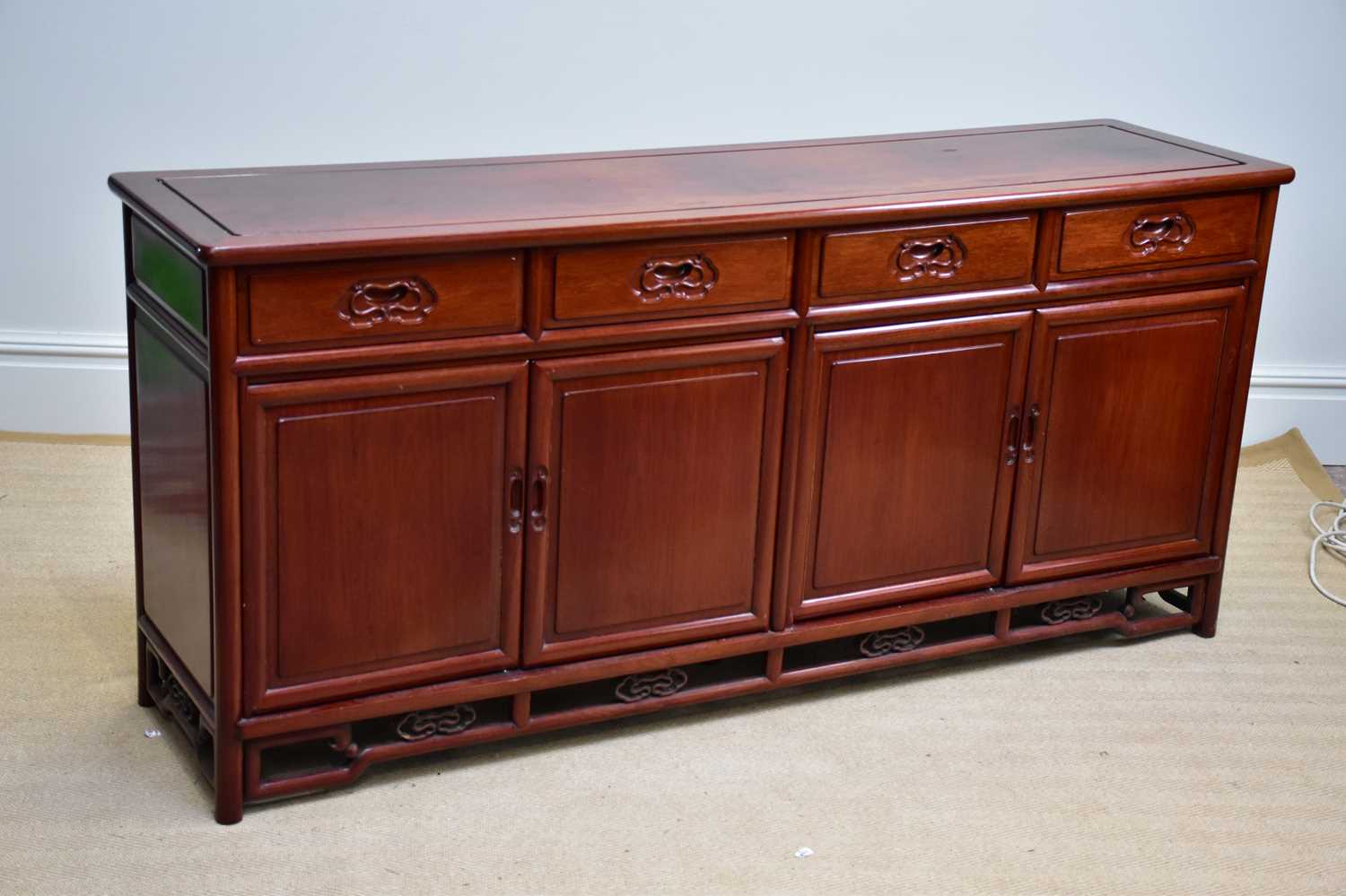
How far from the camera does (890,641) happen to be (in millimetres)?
2932

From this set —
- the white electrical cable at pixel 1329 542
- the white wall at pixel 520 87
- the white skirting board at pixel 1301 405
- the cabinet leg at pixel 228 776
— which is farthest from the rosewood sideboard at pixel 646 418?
the white skirting board at pixel 1301 405

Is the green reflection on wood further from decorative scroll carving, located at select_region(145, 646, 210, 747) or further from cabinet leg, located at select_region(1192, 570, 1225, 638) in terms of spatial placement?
cabinet leg, located at select_region(1192, 570, 1225, 638)

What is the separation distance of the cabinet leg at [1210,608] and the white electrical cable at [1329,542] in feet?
1.12

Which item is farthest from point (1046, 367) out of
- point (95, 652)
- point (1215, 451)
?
point (95, 652)

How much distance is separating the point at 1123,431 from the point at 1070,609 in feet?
1.16

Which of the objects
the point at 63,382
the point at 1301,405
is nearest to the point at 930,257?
the point at 1301,405

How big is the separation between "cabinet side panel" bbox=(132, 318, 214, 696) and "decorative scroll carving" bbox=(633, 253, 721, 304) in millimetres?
640

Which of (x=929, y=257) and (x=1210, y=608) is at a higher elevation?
(x=929, y=257)

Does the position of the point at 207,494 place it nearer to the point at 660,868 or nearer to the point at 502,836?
the point at 502,836

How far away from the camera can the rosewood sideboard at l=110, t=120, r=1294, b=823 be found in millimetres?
2359

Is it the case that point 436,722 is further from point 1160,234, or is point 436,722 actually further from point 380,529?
point 1160,234

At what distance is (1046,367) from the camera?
2.85 metres

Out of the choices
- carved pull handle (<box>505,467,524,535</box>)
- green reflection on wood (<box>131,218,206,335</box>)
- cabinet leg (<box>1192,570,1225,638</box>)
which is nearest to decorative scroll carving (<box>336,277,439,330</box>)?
green reflection on wood (<box>131,218,206,335</box>)

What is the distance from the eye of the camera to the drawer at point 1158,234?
2797 mm
